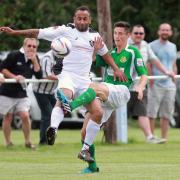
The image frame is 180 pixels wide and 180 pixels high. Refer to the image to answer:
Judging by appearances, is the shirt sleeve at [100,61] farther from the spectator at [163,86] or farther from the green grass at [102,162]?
the spectator at [163,86]

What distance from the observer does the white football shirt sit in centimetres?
1343

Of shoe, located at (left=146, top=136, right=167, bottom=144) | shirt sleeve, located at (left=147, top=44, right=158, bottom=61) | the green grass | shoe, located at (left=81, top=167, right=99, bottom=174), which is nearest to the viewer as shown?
the green grass

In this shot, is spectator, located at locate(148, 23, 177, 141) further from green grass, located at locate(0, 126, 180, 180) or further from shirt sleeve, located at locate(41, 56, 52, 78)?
shirt sleeve, located at locate(41, 56, 52, 78)

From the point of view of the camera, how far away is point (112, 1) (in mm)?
33344

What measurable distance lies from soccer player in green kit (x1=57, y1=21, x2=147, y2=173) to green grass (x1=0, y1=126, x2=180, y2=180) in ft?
1.15

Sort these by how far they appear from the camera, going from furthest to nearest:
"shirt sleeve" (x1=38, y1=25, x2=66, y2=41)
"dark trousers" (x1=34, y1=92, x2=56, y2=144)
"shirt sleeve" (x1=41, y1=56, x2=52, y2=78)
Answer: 1. "dark trousers" (x1=34, y1=92, x2=56, y2=144)
2. "shirt sleeve" (x1=41, y1=56, x2=52, y2=78)
3. "shirt sleeve" (x1=38, y1=25, x2=66, y2=41)

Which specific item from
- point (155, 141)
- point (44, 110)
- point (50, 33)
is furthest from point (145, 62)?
point (50, 33)

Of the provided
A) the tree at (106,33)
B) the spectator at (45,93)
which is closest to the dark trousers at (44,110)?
the spectator at (45,93)

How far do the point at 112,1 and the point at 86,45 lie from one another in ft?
65.6

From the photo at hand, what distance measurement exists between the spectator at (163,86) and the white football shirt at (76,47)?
6.00 metres

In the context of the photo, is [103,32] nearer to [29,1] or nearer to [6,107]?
[6,107]

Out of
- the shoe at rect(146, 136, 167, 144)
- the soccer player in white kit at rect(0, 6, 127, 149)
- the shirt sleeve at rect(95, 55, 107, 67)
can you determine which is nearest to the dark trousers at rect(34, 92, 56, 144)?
the shoe at rect(146, 136, 167, 144)

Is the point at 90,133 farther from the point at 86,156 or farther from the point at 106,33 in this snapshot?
the point at 106,33

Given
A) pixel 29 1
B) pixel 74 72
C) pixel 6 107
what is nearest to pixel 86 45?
pixel 74 72
